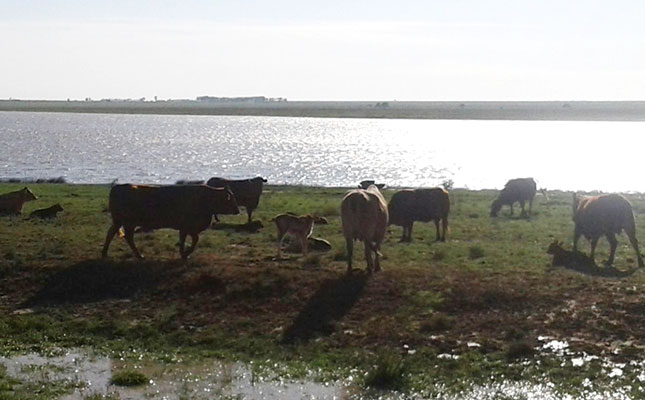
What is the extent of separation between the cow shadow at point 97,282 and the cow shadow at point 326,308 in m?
2.95

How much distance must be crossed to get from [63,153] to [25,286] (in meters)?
69.8

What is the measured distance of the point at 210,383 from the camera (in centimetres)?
1040

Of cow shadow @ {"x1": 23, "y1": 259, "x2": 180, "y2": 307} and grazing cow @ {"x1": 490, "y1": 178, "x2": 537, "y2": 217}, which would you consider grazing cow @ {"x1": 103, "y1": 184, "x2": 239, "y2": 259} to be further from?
grazing cow @ {"x1": 490, "y1": 178, "x2": 537, "y2": 217}

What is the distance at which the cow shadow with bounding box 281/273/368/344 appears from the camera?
12648mm

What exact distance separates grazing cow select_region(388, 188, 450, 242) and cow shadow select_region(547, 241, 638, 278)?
4081mm

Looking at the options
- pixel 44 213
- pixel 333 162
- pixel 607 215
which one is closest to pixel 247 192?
pixel 44 213

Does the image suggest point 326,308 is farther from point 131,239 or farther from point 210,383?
point 131,239

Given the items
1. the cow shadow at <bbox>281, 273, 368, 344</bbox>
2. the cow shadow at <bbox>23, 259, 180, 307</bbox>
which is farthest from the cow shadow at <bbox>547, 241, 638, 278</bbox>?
the cow shadow at <bbox>23, 259, 180, 307</bbox>

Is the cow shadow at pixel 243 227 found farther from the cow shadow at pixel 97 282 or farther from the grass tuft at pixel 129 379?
the grass tuft at pixel 129 379

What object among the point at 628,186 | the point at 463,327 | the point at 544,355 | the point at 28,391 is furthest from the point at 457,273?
the point at 628,186

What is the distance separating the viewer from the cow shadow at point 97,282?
582 inches

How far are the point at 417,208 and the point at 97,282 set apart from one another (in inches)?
385

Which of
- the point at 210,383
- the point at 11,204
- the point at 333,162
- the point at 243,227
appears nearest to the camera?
the point at 210,383

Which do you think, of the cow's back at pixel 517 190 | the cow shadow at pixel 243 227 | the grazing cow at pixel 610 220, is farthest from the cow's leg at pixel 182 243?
the cow's back at pixel 517 190
